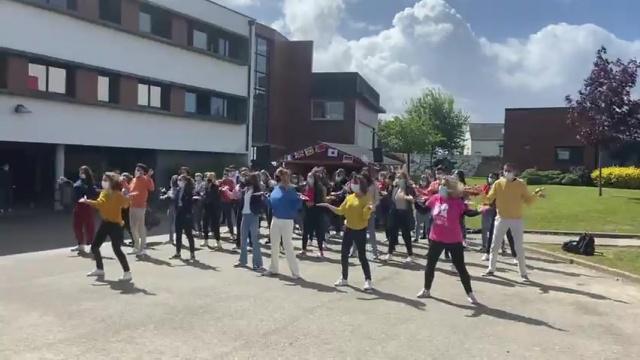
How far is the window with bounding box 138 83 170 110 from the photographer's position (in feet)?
92.1

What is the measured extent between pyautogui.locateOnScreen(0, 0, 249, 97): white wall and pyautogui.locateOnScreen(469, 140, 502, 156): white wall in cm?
7220

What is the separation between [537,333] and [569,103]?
81.7 ft

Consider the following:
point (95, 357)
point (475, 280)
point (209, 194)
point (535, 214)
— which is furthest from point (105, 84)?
point (95, 357)

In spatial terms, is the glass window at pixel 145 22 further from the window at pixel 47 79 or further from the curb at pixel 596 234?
the curb at pixel 596 234

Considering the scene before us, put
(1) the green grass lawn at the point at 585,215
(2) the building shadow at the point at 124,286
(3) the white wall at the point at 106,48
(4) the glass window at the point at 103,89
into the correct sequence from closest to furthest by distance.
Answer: (2) the building shadow at the point at 124,286 → (1) the green grass lawn at the point at 585,215 → (3) the white wall at the point at 106,48 → (4) the glass window at the point at 103,89

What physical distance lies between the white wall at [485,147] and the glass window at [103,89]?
80.4 metres

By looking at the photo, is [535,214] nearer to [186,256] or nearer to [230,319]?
[186,256]

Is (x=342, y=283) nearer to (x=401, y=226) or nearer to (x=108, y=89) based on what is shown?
(x=401, y=226)

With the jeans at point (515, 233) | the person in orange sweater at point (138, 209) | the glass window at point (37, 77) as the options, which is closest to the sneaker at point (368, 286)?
the jeans at point (515, 233)

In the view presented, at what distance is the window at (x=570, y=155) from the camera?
4619 cm

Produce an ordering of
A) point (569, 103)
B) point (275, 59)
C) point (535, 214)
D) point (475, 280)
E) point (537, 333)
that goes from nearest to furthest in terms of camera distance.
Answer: point (537, 333) → point (475, 280) → point (535, 214) → point (569, 103) → point (275, 59)

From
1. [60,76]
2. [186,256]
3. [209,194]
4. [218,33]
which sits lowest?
[186,256]

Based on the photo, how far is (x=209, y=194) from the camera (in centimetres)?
1414

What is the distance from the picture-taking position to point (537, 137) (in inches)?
1853
